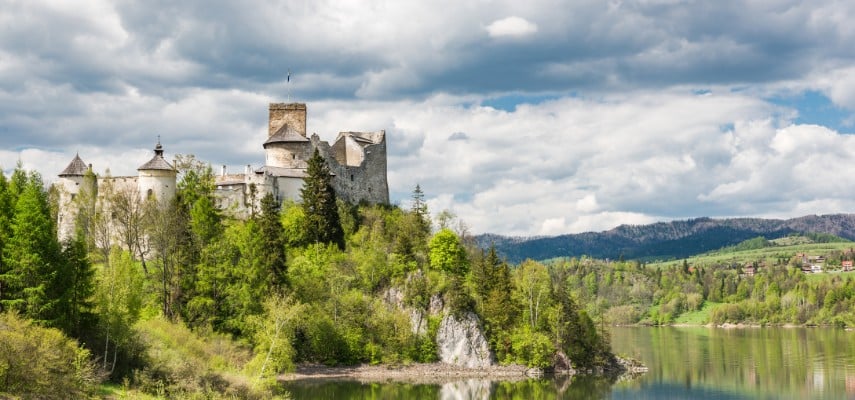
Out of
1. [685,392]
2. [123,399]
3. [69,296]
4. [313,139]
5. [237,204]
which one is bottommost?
[685,392]

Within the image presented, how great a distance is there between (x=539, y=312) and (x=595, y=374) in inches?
274

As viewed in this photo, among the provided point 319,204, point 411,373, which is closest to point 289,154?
point 319,204

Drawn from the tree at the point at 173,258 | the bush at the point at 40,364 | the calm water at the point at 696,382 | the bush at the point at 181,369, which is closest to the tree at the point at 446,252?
the calm water at the point at 696,382

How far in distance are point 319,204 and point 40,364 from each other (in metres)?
38.0

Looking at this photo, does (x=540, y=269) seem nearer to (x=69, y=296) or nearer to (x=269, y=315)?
(x=269, y=315)

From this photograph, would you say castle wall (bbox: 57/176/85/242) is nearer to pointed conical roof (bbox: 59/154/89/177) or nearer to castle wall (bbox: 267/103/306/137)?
pointed conical roof (bbox: 59/154/89/177)

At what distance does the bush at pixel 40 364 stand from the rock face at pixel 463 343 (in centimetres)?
3706

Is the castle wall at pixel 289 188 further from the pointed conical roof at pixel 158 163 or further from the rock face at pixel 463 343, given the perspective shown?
the rock face at pixel 463 343

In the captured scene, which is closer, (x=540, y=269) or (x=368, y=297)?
(x=368, y=297)

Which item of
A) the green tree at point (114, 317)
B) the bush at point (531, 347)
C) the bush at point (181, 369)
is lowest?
the bush at point (531, 347)

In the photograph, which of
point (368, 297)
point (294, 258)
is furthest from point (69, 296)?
point (368, 297)

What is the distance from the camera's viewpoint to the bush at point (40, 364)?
1361 inches

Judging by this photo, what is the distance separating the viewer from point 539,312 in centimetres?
7581

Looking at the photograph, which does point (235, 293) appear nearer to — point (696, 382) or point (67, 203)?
point (67, 203)
